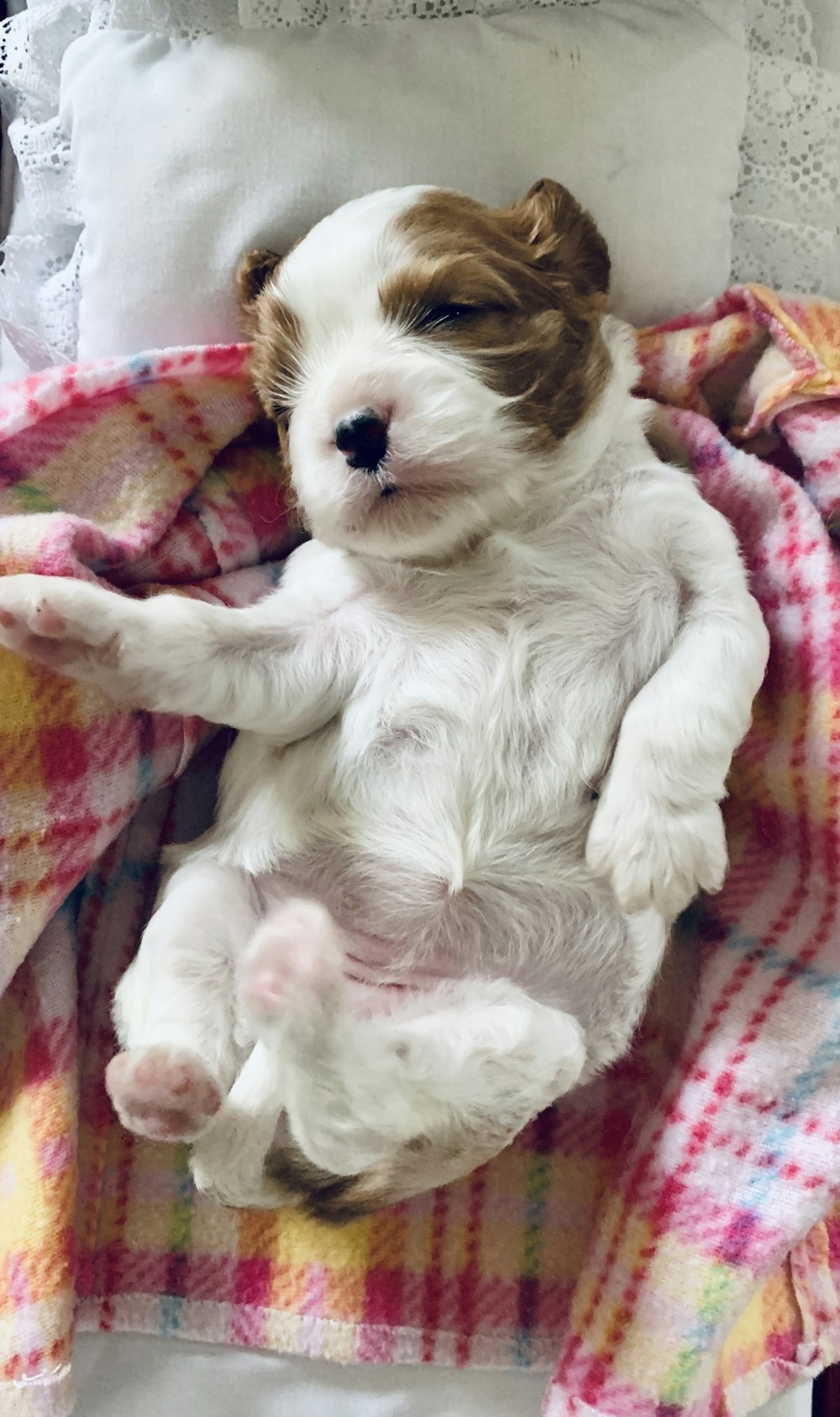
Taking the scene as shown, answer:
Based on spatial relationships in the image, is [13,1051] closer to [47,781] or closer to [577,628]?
[47,781]

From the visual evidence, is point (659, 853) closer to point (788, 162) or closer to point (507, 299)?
point (507, 299)

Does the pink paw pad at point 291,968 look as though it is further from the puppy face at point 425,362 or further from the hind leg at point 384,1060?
the puppy face at point 425,362

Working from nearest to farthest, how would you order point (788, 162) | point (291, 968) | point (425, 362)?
point (291, 968), point (425, 362), point (788, 162)

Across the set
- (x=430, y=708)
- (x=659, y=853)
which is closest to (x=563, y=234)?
(x=430, y=708)

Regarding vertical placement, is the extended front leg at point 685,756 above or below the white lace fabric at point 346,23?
below

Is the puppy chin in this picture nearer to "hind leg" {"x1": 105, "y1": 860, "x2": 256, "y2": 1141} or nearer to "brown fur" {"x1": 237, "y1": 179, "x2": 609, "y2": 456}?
"brown fur" {"x1": 237, "y1": 179, "x2": 609, "y2": 456}

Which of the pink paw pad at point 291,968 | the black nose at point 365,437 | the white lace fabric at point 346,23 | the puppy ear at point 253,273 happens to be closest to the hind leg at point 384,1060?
the pink paw pad at point 291,968

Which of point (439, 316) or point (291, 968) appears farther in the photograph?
point (439, 316)

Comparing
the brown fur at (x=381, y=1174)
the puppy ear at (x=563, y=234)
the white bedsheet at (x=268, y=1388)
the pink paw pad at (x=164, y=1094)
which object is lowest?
the white bedsheet at (x=268, y=1388)
